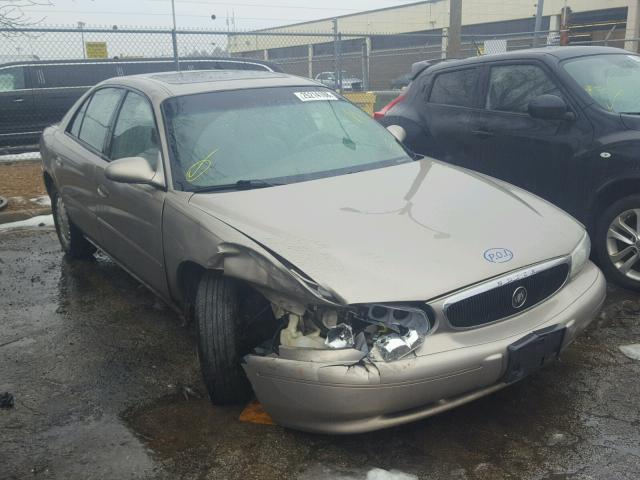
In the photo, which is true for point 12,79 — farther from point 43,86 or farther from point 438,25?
point 438,25

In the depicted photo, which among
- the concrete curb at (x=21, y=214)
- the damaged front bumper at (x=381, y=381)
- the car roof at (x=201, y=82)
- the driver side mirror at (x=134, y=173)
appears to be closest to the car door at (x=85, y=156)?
the car roof at (x=201, y=82)

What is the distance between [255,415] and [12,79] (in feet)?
33.3

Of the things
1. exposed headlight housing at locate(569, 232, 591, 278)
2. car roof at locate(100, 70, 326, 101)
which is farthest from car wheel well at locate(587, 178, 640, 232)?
car roof at locate(100, 70, 326, 101)

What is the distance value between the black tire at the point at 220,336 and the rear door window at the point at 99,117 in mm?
2019

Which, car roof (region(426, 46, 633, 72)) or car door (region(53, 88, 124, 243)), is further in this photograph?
car roof (region(426, 46, 633, 72))

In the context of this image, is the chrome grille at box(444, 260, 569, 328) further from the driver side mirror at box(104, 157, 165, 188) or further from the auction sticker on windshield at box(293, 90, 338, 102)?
the auction sticker on windshield at box(293, 90, 338, 102)

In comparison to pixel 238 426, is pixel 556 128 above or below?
above

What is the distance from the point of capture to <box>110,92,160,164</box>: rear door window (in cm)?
393

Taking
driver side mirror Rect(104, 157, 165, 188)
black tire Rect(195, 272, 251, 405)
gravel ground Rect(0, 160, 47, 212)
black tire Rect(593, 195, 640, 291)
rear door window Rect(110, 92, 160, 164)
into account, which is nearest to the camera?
black tire Rect(195, 272, 251, 405)

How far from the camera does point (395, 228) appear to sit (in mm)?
3053

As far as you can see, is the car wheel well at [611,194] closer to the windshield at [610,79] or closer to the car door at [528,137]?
the car door at [528,137]

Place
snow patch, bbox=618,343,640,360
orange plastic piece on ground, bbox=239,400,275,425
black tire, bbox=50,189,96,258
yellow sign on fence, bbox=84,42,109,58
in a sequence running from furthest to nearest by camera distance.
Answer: yellow sign on fence, bbox=84,42,109,58 → black tire, bbox=50,189,96,258 → snow patch, bbox=618,343,640,360 → orange plastic piece on ground, bbox=239,400,275,425

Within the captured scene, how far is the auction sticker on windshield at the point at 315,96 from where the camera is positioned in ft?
14.1

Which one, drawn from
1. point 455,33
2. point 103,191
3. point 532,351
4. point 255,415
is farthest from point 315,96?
point 455,33
